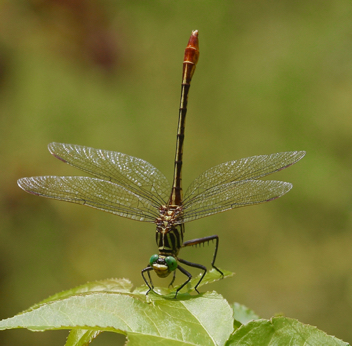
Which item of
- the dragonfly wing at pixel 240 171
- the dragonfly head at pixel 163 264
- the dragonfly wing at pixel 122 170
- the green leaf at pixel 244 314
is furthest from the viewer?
the dragonfly wing at pixel 122 170

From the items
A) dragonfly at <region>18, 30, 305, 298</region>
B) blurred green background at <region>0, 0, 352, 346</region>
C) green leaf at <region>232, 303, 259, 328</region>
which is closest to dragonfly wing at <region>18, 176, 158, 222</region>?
dragonfly at <region>18, 30, 305, 298</region>

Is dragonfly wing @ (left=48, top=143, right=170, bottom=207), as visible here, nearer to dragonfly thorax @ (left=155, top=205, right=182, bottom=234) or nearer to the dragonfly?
the dragonfly

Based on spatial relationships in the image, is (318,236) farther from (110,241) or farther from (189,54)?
(189,54)

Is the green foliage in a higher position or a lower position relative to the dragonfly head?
lower

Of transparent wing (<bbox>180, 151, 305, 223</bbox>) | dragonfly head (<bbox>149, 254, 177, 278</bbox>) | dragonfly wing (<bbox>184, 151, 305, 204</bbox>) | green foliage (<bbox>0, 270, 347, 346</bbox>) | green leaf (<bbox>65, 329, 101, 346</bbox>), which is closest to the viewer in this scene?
green foliage (<bbox>0, 270, 347, 346</bbox>)

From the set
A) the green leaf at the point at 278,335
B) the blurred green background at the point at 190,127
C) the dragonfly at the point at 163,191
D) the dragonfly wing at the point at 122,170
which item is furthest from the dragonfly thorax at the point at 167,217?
the blurred green background at the point at 190,127

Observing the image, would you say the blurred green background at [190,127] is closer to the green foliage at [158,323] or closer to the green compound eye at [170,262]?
the green compound eye at [170,262]
